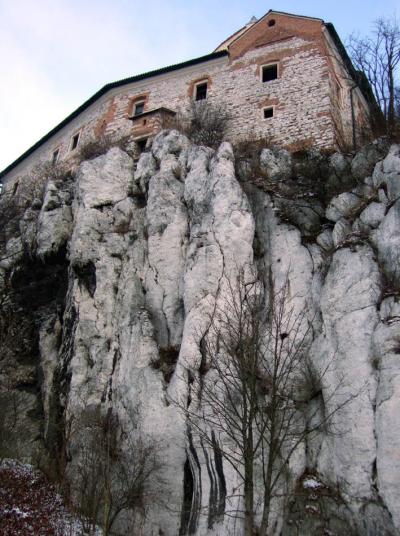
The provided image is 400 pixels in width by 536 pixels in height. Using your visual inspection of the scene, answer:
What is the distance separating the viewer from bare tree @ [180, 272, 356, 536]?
882 centimetres

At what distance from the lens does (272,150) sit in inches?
707

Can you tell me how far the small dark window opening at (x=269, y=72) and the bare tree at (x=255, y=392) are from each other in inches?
535

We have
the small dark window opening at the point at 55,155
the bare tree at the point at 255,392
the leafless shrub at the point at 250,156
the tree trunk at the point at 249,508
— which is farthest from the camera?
the small dark window opening at the point at 55,155

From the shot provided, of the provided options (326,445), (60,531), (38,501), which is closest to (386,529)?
(326,445)

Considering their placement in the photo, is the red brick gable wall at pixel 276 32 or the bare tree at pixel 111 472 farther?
the red brick gable wall at pixel 276 32

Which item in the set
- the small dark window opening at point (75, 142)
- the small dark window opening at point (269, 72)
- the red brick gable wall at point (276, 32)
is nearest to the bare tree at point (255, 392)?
the small dark window opening at point (269, 72)

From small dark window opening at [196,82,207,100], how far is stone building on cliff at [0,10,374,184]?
1 centimetres

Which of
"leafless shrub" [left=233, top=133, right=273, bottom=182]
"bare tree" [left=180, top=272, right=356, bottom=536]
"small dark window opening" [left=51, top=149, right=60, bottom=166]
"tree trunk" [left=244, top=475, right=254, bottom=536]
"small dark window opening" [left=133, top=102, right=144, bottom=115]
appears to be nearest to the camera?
"tree trunk" [left=244, top=475, right=254, bottom=536]

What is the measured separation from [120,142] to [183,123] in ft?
9.31

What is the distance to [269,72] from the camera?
2367 centimetres

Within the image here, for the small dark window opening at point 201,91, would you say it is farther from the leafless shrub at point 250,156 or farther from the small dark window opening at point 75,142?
the small dark window opening at point 75,142

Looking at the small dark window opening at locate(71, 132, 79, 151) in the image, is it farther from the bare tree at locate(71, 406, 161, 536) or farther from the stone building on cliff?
the bare tree at locate(71, 406, 161, 536)

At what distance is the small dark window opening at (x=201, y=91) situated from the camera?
2486 centimetres

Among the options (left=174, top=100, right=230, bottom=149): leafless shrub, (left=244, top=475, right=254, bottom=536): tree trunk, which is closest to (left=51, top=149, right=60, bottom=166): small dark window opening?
(left=174, top=100, right=230, bottom=149): leafless shrub
